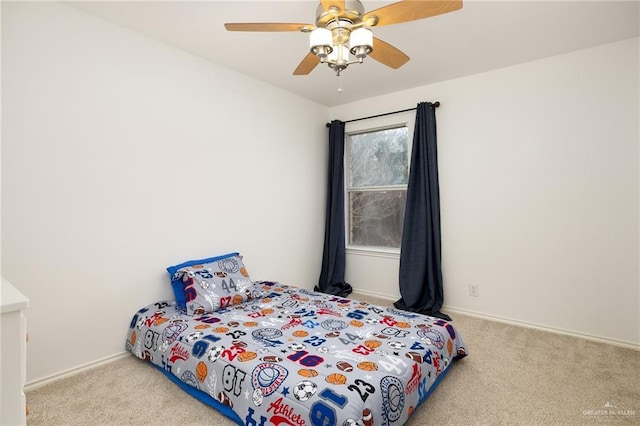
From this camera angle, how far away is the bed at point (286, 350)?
4.82 feet

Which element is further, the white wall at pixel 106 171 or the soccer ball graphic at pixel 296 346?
the white wall at pixel 106 171

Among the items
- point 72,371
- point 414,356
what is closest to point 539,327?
point 414,356

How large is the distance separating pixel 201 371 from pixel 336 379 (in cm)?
84

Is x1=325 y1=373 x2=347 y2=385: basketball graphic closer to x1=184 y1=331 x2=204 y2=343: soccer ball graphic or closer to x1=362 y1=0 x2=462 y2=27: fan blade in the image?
x1=184 y1=331 x2=204 y2=343: soccer ball graphic

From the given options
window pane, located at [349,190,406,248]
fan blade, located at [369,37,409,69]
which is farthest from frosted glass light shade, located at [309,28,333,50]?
window pane, located at [349,190,406,248]

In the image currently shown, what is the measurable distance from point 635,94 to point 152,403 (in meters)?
4.09

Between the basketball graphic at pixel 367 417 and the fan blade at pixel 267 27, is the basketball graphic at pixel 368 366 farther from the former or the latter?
the fan blade at pixel 267 27

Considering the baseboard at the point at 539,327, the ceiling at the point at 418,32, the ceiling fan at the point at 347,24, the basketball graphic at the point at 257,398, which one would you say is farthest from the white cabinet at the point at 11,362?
the baseboard at the point at 539,327

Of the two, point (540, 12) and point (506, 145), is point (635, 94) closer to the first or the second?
point (506, 145)

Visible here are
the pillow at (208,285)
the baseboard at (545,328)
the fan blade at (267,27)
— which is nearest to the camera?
the fan blade at (267,27)

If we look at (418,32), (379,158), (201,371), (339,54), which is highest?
(418,32)

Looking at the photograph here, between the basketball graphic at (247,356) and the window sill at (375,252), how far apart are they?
7.94 feet

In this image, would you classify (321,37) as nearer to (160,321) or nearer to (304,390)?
(304,390)

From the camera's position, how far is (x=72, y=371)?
2182 millimetres
